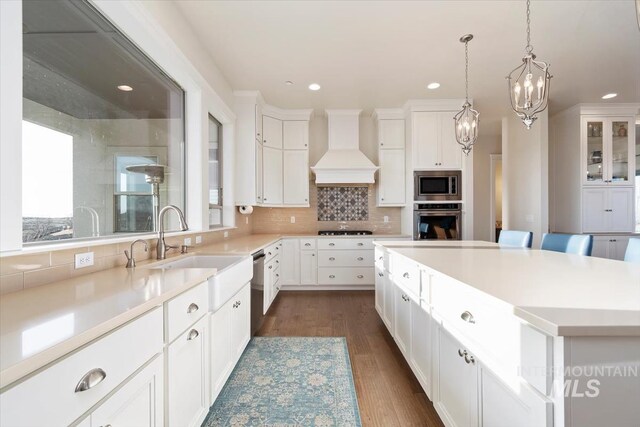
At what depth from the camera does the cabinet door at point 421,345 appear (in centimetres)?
148

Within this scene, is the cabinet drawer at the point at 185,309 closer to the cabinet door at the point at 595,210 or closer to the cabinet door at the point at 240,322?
the cabinet door at the point at 240,322

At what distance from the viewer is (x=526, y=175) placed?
407cm

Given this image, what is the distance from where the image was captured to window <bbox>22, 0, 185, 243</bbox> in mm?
1211

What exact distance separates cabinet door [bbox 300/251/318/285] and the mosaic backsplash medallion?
81 centimetres

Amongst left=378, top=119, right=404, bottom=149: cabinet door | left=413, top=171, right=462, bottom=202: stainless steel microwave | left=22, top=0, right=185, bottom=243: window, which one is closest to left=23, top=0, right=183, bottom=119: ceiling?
left=22, top=0, right=185, bottom=243: window

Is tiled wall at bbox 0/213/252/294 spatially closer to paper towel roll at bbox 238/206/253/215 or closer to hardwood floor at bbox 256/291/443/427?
hardwood floor at bbox 256/291/443/427

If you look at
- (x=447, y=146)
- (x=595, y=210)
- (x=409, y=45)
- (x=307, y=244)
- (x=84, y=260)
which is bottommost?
(x=307, y=244)

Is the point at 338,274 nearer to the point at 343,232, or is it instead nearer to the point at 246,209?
the point at 343,232

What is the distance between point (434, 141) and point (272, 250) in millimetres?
2823

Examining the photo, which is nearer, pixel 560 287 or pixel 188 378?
pixel 560 287

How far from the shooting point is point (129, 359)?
0.82m

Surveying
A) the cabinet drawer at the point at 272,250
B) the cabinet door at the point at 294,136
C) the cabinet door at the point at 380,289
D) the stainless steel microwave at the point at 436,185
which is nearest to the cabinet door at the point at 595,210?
the stainless steel microwave at the point at 436,185

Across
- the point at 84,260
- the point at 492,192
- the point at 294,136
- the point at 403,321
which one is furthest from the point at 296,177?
the point at 492,192

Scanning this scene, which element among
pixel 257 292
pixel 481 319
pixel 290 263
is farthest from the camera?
pixel 290 263
